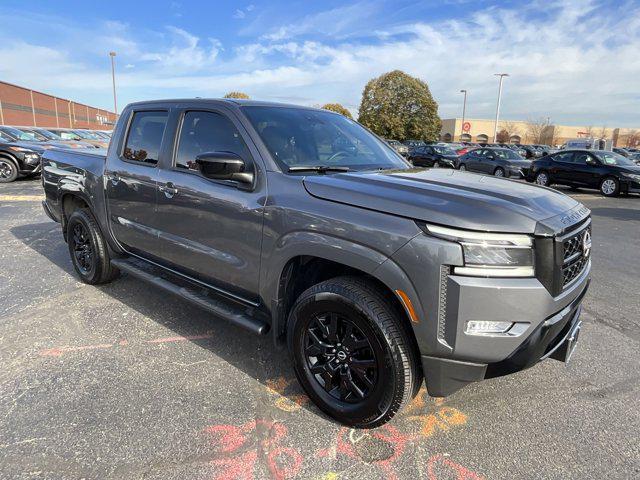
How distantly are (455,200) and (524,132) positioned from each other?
92.6 metres

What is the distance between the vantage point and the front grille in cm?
227

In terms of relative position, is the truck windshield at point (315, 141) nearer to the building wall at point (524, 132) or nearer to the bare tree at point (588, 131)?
the building wall at point (524, 132)

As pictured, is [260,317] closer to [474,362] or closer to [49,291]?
[474,362]

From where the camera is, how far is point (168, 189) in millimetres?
3465

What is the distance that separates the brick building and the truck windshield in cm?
3832

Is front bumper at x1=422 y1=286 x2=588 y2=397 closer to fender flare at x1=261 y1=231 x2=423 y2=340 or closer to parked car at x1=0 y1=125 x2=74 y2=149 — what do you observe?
fender flare at x1=261 y1=231 x2=423 y2=340

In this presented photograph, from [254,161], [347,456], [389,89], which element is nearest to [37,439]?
[347,456]

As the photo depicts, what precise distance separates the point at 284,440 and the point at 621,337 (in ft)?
10.4

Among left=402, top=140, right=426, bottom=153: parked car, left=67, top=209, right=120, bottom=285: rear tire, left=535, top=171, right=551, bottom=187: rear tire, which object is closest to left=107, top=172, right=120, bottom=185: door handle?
left=67, top=209, right=120, bottom=285: rear tire

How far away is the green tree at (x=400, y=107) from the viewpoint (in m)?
50.5

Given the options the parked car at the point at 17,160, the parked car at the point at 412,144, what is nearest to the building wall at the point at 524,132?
the parked car at the point at 412,144

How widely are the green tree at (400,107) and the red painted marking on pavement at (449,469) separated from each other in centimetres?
5002

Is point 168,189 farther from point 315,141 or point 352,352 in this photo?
point 352,352

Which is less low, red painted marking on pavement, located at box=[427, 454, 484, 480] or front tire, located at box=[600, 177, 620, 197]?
front tire, located at box=[600, 177, 620, 197]
